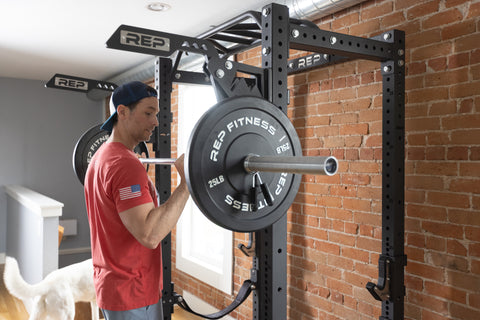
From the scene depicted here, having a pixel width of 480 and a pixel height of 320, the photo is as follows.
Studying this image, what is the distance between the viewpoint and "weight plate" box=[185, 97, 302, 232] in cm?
128

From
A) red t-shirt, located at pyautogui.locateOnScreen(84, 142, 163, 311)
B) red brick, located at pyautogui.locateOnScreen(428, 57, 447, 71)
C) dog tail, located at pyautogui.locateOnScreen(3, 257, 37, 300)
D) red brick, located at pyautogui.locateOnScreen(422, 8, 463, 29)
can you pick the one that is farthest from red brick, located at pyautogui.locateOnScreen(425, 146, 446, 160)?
dog tail, located at pyautogui.locateOnScreen(3, 257, 37, 300)

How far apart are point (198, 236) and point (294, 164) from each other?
10.2 feet

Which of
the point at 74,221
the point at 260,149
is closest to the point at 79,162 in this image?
the point at 260,149

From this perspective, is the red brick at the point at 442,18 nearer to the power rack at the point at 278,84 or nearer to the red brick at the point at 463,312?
the power rack at the point at 278,84

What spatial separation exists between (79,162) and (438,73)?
2.10 meters

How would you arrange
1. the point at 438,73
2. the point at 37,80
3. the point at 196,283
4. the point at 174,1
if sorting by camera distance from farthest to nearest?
1. the point at 37,80
2. the point at 196,283
3. the point at 174,1
4. the point at 438,73

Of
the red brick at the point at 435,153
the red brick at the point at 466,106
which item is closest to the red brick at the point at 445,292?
the red brick at the point at 435,153

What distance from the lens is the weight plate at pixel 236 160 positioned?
4.19 ft

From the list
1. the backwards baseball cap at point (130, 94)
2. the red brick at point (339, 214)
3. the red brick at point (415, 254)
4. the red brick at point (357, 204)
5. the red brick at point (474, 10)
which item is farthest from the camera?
the red brick at point (339, 214)

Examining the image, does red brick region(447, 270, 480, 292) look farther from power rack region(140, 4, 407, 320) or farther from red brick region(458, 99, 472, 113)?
red brick region(458, 99, 472, 113)

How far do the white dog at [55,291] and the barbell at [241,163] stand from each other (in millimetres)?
1972

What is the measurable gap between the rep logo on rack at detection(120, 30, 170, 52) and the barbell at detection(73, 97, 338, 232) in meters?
0.63

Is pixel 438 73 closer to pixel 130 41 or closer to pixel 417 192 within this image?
pixel 417 192

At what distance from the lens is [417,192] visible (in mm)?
2084
